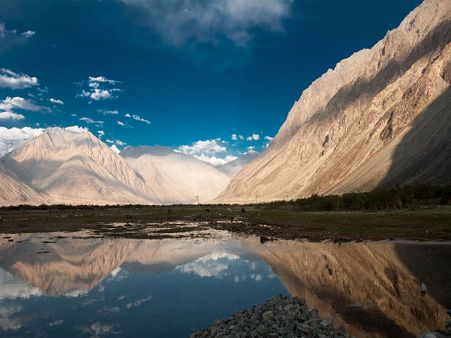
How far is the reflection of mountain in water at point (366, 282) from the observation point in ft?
38.5

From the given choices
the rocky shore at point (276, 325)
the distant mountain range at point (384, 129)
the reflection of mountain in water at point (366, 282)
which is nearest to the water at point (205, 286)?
the reflection of mountain in water at point (366, 282)

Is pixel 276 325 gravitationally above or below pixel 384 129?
below

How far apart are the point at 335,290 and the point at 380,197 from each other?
43165mm

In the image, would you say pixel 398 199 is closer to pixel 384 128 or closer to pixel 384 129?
pixel 384 129

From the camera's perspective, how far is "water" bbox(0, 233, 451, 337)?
11.9 meters

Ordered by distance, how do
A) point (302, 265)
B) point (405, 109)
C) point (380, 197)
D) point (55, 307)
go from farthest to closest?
point (405, 109)
point (380, 197)
point (302, 265)
point (55, 307)

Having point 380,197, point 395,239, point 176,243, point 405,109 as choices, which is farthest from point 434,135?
point 176,243

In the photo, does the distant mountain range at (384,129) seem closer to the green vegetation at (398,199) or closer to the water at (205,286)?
the green vegetation at (398,199)

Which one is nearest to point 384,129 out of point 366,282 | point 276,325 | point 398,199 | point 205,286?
point 398,199

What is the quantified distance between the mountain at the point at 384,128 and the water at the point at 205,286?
56.3m

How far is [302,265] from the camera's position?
20.7m

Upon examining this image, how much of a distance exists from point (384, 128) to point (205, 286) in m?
102

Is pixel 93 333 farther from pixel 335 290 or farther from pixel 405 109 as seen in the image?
pixel 405 109

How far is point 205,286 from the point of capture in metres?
17.2
